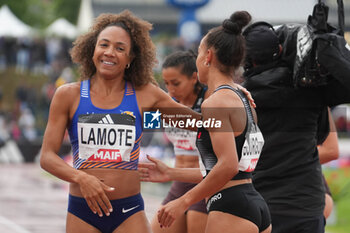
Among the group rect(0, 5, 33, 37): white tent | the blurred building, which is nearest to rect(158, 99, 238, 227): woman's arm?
rect(0, 5, 33, 37): white tent

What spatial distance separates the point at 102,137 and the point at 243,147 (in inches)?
36.7

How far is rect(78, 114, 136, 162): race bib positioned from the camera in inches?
170

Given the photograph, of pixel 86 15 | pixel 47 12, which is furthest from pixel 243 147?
pixel 47 12

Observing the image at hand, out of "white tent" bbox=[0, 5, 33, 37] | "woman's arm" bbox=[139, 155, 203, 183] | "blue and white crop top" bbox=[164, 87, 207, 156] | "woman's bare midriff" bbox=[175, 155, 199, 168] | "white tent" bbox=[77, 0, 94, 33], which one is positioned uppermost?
"woman's arm" bbox=[139, 155, 203, 183]

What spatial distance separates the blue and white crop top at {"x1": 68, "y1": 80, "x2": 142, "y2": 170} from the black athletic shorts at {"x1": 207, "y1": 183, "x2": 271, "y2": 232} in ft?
2.30

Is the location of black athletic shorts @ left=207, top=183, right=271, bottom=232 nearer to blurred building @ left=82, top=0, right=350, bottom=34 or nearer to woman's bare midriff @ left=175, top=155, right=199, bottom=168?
woman's bare midriff @ left=175, top=155, right=199, bottom=168

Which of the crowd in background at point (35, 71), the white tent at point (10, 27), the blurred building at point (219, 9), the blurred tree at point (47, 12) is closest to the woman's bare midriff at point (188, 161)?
the crowd in background at point (35, 71)

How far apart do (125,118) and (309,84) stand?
121 cm

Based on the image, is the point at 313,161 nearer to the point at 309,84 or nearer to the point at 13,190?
the point at 309,84

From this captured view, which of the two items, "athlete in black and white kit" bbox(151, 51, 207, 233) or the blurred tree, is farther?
the blurred tree

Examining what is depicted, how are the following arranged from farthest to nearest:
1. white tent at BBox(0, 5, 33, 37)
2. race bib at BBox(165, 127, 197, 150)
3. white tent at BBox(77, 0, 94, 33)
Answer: white tent at BBox(77, 0, 94, 33) < white tent at BBox(0, 5, 33, 37) < race bib at BBox(165, 127, 197, 150)

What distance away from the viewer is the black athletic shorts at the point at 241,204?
3.91 m

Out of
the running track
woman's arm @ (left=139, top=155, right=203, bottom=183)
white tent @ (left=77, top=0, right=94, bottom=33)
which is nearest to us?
woman's arm @ (left=139, top=155, right=203, bottom=183)

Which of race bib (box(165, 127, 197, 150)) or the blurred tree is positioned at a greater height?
race bib (box(165, 127, 197, 150))
